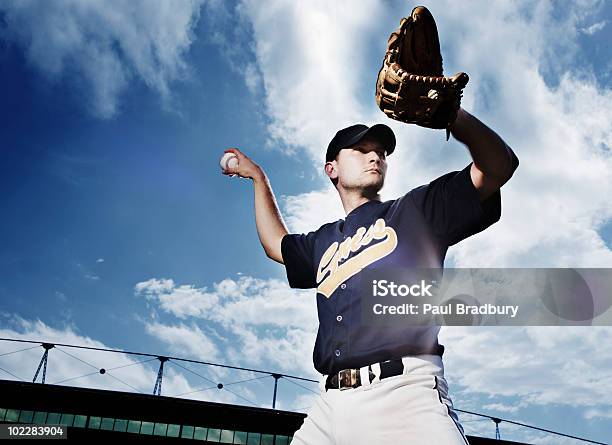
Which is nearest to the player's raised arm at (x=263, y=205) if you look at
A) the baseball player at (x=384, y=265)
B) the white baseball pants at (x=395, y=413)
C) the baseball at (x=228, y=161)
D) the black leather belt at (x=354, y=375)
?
the baseball at (x=228, y=161)

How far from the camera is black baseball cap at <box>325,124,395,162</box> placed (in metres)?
3.71

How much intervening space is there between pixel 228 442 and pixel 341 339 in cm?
2483

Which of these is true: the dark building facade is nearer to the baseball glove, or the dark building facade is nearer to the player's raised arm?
the player's raised arm

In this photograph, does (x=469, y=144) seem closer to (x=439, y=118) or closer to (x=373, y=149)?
(x=439, y=118)

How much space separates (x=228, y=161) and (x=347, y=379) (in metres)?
2.40

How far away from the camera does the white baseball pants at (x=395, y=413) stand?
2.46 m

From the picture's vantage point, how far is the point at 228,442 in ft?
83.6

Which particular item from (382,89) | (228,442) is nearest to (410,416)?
(382,89)

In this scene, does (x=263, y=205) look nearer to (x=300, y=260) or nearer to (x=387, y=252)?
(x=300, y=260)

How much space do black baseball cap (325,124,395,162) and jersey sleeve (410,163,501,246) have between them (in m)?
0.69

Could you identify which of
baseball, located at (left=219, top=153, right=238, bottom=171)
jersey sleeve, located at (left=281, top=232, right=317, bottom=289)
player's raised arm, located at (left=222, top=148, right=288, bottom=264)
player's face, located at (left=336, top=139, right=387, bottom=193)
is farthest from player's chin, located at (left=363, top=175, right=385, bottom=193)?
baseball, located at (left=219, top=153, right=238, bottom=171)

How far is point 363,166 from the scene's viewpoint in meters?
3.66

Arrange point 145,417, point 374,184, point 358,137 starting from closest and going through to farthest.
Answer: point 374,184 → point 358,137 → point 145,417

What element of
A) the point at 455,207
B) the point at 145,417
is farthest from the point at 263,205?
the point at 145,417
